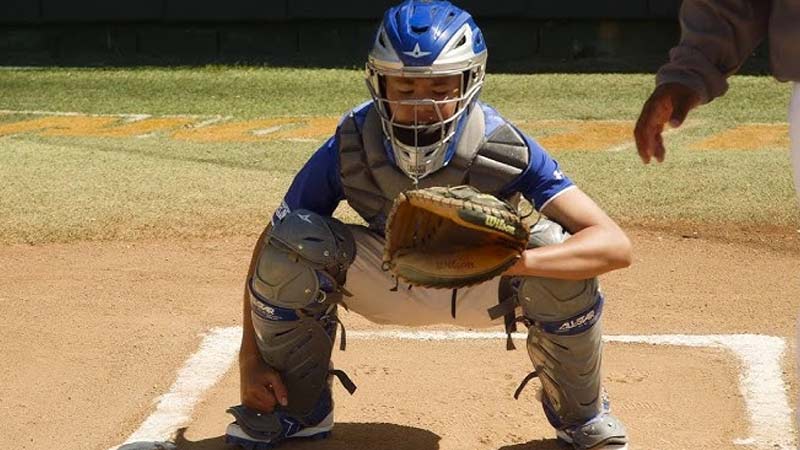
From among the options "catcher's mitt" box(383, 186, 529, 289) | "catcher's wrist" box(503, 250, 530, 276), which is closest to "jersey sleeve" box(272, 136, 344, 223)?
"catcher's mitt" box(383, 186, 529, 289)

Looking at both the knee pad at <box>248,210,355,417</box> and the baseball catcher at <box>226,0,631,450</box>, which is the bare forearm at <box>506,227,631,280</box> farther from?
the knee pad at <box>248,210,355,417</box>

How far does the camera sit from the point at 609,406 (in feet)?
13.1

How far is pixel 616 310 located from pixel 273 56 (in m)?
8.07

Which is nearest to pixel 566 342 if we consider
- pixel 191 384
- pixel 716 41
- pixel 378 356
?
pixel 716 41

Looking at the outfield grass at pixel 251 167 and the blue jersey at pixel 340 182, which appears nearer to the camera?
the blue jersey at pixel 340 182

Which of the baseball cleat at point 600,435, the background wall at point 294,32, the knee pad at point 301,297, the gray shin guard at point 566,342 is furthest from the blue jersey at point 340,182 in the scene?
the background wall at point 294,32

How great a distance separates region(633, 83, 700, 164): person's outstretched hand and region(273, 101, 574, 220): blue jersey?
0.50 m

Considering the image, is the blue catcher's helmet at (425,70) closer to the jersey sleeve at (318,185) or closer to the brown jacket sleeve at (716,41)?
the jersey sleeve at (318,185)

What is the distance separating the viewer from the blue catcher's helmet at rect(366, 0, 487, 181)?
3.61m

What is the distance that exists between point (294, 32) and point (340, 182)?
365 inches

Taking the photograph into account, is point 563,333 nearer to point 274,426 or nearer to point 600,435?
point 600,435

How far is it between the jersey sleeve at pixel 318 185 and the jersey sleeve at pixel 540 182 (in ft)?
1.60

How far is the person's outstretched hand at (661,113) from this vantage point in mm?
3189

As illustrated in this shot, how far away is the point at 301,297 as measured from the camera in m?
3.70
